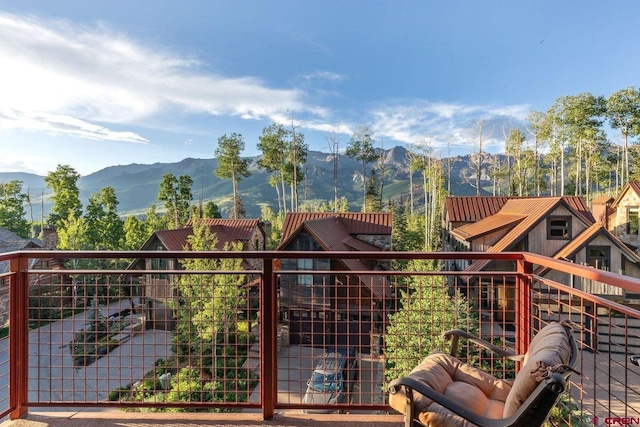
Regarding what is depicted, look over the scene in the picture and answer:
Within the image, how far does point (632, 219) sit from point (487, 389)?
68.1ft

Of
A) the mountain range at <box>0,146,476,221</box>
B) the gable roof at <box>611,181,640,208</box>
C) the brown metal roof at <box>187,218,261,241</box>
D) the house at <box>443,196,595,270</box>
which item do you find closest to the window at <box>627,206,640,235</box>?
the gable roof at <box>611,181,640,208</box>

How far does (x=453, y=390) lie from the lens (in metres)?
1.64

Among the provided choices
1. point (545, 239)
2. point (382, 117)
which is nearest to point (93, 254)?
point (545, 239)

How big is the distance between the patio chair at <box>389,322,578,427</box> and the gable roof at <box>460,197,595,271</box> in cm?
1078

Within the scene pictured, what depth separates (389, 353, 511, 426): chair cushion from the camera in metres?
1.36

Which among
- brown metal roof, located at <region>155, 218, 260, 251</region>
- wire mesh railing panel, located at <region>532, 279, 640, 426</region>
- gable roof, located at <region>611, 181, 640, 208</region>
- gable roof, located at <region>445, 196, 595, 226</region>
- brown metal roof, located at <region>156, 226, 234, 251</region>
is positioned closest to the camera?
wire mesh railing panel, located at <region>532, 279, 640, 426</region>

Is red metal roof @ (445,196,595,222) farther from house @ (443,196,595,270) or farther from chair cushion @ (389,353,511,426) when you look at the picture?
chair cushion @ (389,353,511,426)

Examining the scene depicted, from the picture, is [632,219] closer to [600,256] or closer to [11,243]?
[600,256]

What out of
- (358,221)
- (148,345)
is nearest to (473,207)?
(358,221)

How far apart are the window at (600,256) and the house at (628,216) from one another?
590cm

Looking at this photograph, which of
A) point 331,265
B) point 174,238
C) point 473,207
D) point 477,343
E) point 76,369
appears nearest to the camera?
point 477,343

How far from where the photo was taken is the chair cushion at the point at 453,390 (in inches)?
53.4

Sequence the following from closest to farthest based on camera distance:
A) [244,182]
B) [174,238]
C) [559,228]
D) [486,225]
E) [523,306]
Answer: [523,306] < [559,228] < [486,225] < [174,238] < [244,182]

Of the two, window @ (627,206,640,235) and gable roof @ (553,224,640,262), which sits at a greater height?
window @ (627,206,640,235)
